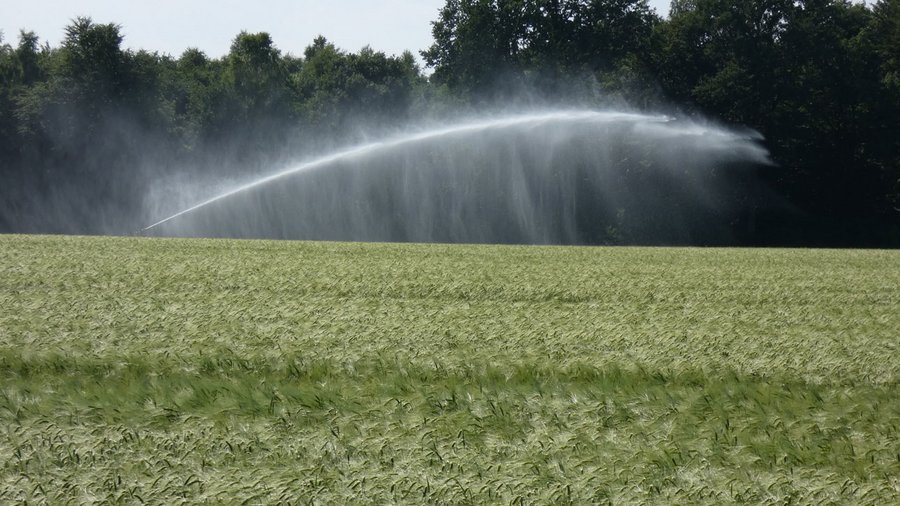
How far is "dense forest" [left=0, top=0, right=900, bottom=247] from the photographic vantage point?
42500 millimetres

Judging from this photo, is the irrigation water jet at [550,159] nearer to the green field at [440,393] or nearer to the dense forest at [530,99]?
the dense forest at [530,99]

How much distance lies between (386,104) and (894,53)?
31.1 meters

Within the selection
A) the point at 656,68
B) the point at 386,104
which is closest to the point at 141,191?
the point at 386,104


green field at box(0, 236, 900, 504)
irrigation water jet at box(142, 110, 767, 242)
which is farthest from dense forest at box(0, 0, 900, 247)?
green field at box(0, 236, 900, 504)

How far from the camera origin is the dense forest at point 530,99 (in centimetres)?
A: 4250

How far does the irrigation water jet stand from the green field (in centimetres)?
3258

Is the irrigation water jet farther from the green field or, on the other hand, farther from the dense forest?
the green field

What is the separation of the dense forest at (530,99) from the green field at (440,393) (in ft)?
109

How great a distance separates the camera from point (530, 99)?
164ft

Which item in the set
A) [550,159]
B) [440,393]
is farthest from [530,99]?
[440,393]

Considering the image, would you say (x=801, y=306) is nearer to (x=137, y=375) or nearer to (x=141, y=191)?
(x=137, y=375)

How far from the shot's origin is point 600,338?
805cm

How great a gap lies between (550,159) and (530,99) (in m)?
6.29

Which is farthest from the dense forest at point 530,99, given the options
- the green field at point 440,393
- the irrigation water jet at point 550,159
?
the green field at point 440,393
